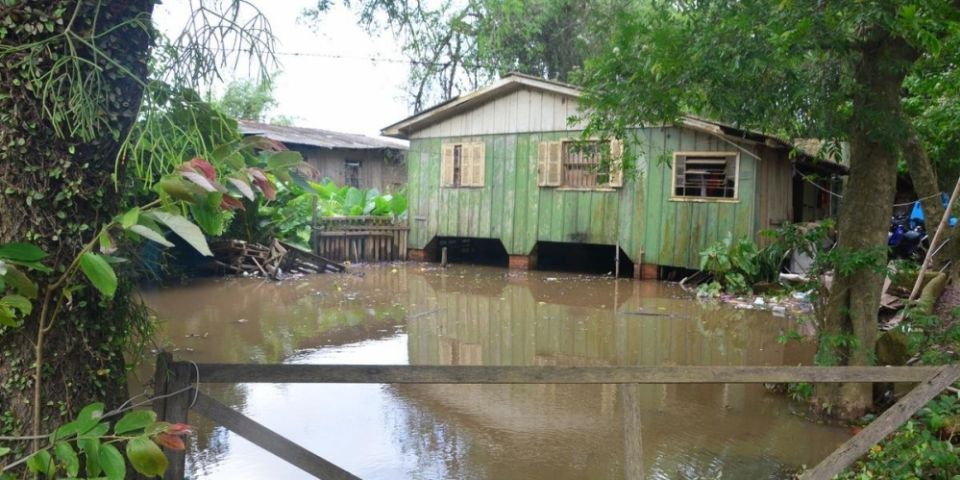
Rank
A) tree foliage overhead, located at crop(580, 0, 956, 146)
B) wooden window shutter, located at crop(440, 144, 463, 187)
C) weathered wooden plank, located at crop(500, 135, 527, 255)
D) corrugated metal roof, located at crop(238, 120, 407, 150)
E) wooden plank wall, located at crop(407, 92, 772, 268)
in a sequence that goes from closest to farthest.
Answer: tree foliage overhead, located at crop(580, 0, 956, 146)
wooden plank wall, located at crop(407, 92, 772, 268)
weathered wooden plank, located at crop(500, 135, 527, 255)
wooden window shutter, located at crop(440, 144, 463, 187)
corrugated metal roof, located at crop(238, 120, 407, 150)

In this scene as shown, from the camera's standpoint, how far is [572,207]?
51.2 ft

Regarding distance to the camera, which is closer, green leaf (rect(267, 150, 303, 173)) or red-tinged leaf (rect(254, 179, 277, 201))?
Result: red-tinged leaf (rect(254, 179, 277, 201))

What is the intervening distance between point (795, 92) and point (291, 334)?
22.3ft

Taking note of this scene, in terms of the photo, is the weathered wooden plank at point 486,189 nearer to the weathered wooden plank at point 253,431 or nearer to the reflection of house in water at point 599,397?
the reflection of house in water at point 599,397

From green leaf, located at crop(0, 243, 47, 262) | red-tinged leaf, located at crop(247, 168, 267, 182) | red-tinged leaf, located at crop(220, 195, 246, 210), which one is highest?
red-tinged leaf, located at crop(247, 168, 267, 182)

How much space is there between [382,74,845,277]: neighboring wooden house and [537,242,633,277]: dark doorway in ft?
3.96

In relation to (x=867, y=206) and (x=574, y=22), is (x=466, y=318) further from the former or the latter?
(x=574, y=22)

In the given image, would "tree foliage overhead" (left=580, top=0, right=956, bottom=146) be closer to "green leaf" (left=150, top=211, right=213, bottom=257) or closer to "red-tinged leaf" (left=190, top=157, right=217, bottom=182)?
"red-tinged leaf" (left=190, top=157, right=217, bottom=182)

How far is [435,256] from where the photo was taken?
18578 millimetres

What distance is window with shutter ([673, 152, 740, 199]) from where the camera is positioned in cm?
1371

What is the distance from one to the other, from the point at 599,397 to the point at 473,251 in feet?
42.5

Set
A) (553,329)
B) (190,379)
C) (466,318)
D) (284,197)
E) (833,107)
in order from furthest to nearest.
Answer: (284,197), (466,318), (553,329), (833,107), (190,379)

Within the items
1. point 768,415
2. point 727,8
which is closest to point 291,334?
point 768,415

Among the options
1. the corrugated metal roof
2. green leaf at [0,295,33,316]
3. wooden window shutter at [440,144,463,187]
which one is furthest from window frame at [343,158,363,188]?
green leaf at [0,295,33,316]
